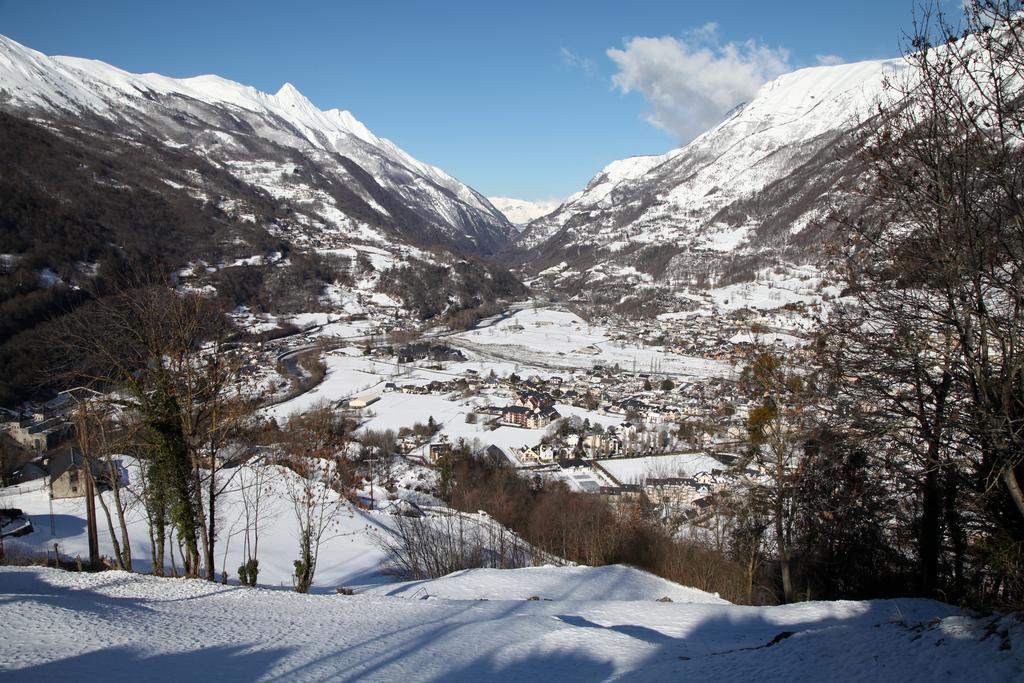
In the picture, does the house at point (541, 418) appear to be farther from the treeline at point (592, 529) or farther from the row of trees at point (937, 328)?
the row of trees at point (937, 328)

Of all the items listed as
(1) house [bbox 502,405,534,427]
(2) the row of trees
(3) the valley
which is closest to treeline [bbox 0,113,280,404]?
(3) the valley

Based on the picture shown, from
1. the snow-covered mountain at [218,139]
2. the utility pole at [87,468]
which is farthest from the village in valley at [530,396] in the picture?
the snow-covered mountain at [218,139]

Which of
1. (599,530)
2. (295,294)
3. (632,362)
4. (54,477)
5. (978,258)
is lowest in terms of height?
(599,530)

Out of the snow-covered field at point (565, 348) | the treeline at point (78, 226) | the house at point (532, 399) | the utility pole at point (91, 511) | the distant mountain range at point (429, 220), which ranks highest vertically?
the distant mountain range at point (429, 220)

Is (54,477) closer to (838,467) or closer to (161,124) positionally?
(838,467)

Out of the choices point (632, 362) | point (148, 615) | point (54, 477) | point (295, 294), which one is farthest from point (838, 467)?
point (295, 294)

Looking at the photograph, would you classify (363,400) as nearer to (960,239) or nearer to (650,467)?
(650,467)

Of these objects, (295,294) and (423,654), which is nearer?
(423,654)

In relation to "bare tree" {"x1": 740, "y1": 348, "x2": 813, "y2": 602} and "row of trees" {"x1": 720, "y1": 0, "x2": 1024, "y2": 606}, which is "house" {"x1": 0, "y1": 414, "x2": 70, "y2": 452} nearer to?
"bare tree" {"x1": 740, "y1": 348, "x2": 813, "y2": 602}
